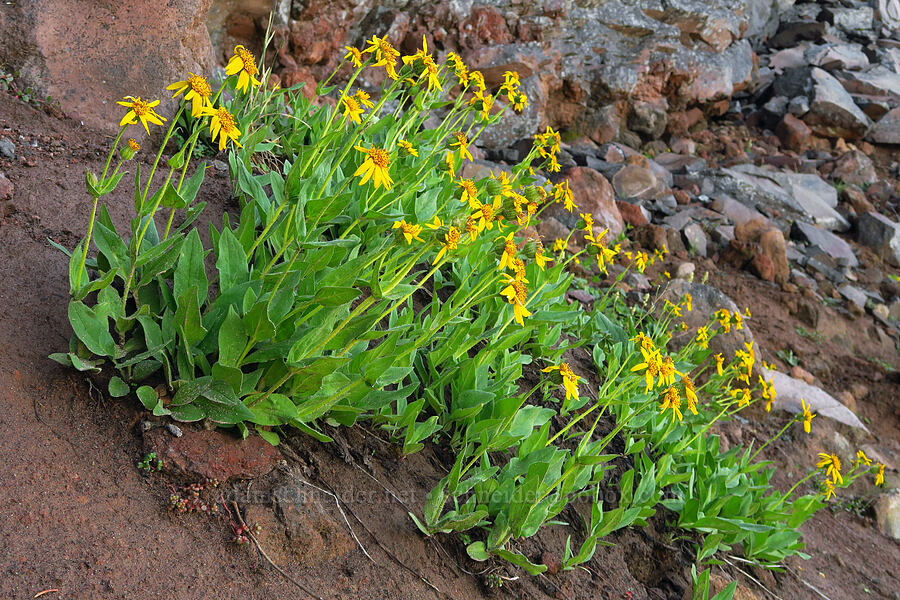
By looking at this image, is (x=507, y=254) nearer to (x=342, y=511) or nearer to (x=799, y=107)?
(x=342, y=511)

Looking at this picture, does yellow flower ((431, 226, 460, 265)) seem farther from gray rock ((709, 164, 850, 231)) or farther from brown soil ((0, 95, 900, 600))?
gray rock ((709, 164, 850, 231))

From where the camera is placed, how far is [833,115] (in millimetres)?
10273

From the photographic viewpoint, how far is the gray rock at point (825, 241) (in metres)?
7.80

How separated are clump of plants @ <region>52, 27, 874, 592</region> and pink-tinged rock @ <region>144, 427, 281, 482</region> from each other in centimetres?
6

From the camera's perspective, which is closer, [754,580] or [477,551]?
[477,551]

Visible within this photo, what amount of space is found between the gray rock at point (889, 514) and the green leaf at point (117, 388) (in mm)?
4366

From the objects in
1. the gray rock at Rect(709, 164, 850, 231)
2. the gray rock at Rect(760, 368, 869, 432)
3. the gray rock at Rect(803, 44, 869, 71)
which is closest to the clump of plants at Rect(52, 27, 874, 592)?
the gray rock at Rect(760, 368, 869, 432)

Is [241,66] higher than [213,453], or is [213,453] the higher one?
[241,66]

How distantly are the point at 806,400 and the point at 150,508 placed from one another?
4640mm

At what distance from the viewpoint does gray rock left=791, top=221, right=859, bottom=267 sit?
780 cm

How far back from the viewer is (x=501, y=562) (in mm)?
2410

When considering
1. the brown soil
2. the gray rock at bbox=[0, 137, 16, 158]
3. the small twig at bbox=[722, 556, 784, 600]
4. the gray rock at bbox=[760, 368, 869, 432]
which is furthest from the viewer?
the gray rock at bbox=[760, 368, 869, 432]

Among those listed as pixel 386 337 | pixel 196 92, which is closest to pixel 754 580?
pixel 386 337

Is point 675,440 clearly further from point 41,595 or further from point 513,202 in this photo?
point 41,595
